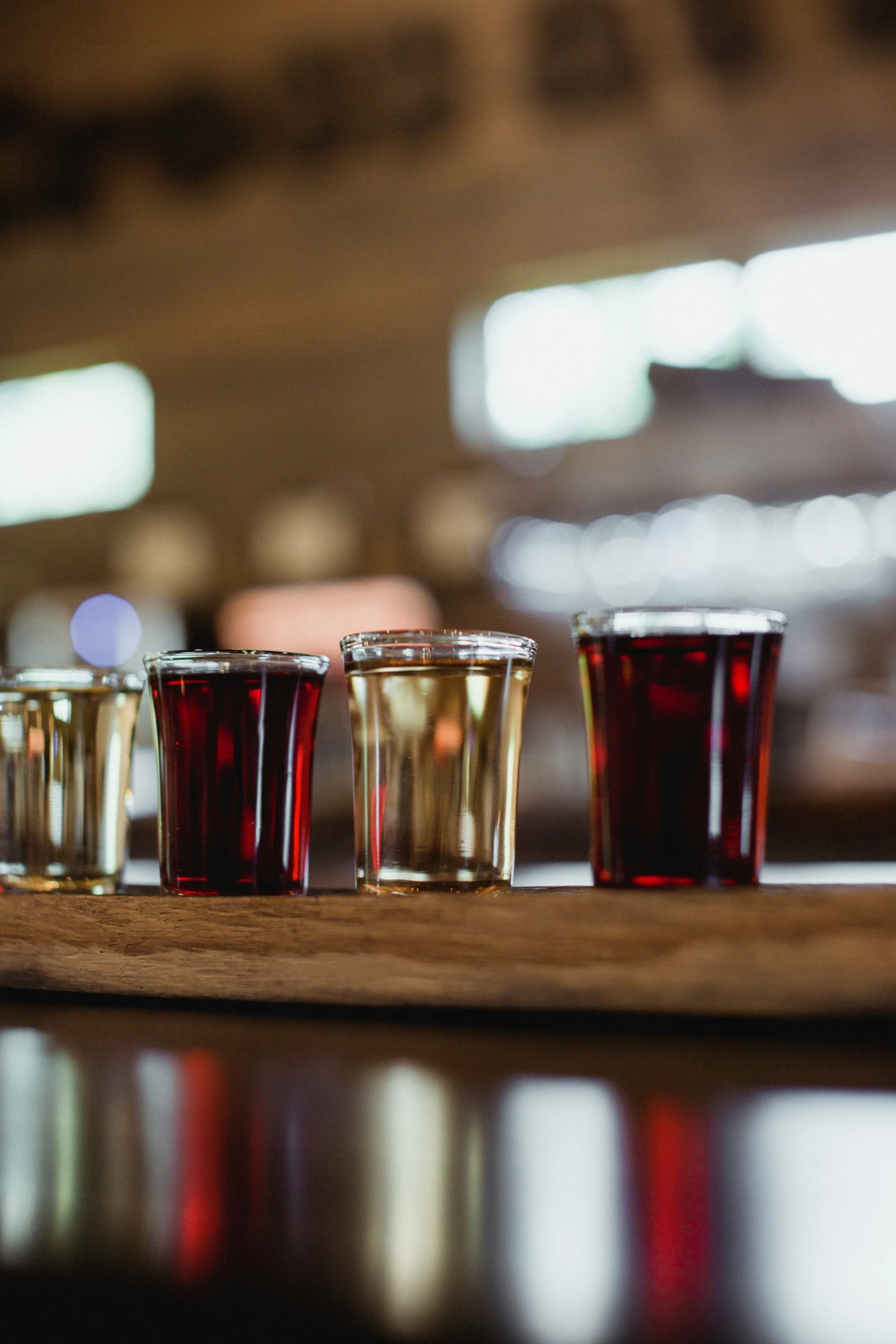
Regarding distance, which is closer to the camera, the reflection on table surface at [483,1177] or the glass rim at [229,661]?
the reflection on table surface at [483,1177]

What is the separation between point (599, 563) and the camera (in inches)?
216

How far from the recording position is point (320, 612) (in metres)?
6.38

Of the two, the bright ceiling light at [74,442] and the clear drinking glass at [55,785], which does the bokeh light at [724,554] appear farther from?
the clear drinking glass at [55,785]

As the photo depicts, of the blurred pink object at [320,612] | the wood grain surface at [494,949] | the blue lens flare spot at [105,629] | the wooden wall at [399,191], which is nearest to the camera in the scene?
the wood grain surface at [494,949]

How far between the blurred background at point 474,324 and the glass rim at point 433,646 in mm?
2272

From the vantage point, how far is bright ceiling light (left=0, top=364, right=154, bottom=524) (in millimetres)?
6996

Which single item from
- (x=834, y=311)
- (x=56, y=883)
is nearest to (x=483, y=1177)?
(x=56, y=883)

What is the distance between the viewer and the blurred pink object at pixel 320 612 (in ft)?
20.1

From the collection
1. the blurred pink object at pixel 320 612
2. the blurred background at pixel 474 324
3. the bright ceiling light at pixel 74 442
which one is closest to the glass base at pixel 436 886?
the blurred background at pixel 474 324

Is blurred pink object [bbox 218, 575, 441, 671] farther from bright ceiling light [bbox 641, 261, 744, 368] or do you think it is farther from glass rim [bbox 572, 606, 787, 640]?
glass rim [bbox 572, 606, 787, 640]

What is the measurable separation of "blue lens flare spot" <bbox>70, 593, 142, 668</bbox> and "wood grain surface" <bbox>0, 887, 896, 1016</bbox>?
6293mm

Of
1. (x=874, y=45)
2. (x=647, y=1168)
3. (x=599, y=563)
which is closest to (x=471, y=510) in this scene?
(x=599, y=563)

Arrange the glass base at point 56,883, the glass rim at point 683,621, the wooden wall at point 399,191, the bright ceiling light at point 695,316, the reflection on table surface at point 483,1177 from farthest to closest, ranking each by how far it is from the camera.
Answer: the bright ceiling light at point 695,316 < the wooden wall at point 399,191 < the glass base at point 56,883 < the glass rim at point 683,621 < the reflection on table surface at point 483,1177

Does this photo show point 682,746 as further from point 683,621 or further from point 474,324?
point 474,324
